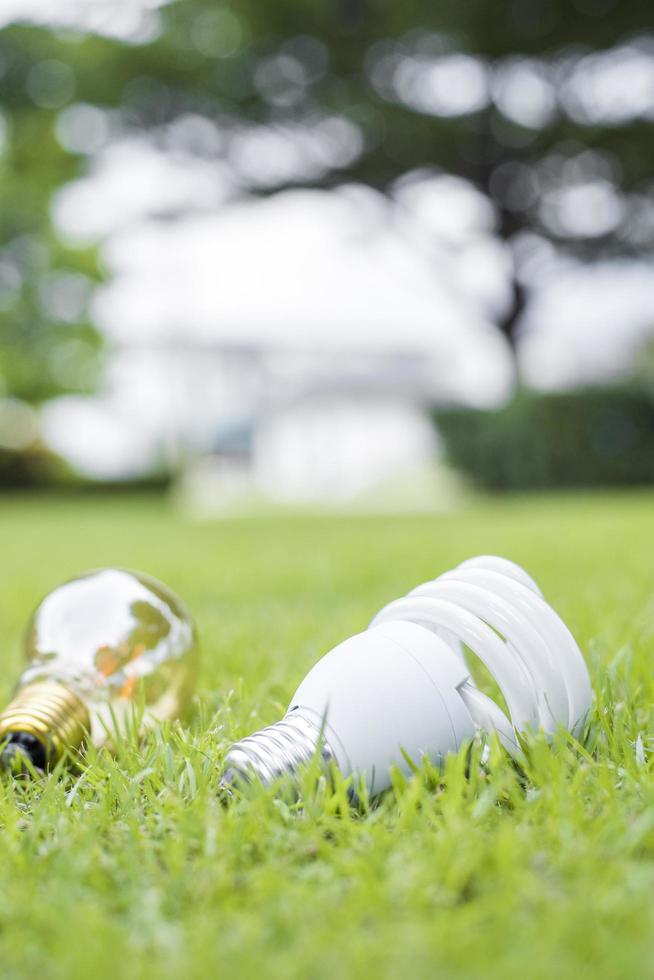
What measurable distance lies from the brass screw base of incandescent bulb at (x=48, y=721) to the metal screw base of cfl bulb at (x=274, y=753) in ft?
1.19

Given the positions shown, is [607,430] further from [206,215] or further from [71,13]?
[71,13]

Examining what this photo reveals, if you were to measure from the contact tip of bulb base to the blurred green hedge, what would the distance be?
38.1 feet

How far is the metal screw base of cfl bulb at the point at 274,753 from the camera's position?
1.29m

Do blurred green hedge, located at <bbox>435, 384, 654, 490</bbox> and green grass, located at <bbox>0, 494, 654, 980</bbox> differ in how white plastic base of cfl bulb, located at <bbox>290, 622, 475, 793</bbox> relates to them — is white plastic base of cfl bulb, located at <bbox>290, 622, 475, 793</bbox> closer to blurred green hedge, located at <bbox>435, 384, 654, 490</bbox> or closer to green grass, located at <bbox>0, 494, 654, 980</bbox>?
green grass, located at <bbox>0, 494, 654, 980</bbox>

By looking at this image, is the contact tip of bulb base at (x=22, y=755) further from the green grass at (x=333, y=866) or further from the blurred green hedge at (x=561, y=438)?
the blurred green hedge at (x=561, y=438)

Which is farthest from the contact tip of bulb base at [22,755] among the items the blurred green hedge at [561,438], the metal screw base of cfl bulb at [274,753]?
the blurred green hedge at [561,438]

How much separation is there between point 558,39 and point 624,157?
216 cm

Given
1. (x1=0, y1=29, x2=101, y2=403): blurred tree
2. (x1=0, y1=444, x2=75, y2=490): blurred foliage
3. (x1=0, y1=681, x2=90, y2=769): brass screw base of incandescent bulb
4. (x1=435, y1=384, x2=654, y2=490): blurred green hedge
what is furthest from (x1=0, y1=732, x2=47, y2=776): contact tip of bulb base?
(x1=0, y1=29, x2=101, y2=403): blurred tree

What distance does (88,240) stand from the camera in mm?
23297

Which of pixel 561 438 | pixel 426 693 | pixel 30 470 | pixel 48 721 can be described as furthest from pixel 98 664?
pixel 30 470

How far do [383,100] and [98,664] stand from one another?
43.6ft

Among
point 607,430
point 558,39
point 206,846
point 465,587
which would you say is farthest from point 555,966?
point 558,39

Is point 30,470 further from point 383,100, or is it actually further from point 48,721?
point 48,721

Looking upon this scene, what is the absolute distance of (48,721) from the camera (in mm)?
1560
